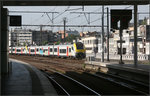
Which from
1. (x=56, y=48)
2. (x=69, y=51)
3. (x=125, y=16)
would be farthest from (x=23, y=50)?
(x=125, y=16)

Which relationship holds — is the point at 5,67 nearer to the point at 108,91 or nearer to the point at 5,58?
the point at 5,58

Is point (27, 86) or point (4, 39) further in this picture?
point (4, 39)

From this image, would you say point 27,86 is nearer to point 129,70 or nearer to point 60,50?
point 129,70

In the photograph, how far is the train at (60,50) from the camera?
4569 cm

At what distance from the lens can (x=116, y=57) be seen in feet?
Answer: 163

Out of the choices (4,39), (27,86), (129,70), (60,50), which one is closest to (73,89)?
(27,86)

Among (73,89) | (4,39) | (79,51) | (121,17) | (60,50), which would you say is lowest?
(73,89)

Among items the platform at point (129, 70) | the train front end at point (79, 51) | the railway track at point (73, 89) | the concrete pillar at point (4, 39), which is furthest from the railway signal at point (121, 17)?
the train front end at point (79, 51)

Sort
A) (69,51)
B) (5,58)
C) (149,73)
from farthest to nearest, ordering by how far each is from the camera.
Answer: (69,51), (5,58), (149,73)

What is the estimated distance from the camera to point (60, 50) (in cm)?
5188

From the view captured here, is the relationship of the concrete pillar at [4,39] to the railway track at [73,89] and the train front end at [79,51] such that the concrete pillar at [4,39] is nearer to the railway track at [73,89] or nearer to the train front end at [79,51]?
the railway track at [73,89]

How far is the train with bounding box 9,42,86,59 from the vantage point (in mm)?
45688

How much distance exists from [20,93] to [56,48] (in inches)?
1680

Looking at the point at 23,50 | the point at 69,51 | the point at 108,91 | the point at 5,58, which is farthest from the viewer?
the point at 23,50
